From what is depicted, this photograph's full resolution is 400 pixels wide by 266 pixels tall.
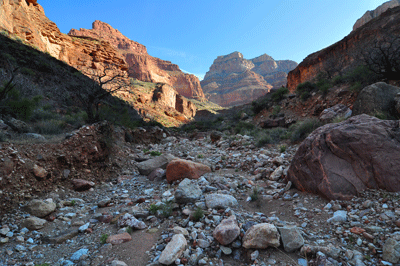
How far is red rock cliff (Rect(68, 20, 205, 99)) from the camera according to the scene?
91.7 metres

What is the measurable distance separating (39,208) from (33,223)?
1.34 ft

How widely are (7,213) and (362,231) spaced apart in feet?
17.2

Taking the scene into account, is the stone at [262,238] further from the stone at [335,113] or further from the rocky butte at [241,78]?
the rocky butte at [241,78]

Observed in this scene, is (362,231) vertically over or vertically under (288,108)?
under

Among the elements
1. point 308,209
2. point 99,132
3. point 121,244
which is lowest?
point 308,209

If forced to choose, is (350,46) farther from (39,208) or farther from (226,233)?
(39,208)

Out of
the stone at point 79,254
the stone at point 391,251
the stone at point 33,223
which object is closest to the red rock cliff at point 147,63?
the stone at point 33,223

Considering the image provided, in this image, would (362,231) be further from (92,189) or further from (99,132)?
(99,132)

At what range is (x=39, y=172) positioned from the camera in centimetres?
394

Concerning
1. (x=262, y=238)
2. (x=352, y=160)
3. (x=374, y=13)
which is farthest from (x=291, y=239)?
(x=374, y=13)

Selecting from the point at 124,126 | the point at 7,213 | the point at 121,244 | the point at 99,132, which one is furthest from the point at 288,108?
the point at 7,213

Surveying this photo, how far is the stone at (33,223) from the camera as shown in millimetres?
2908

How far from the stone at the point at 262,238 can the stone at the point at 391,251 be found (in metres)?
0.96

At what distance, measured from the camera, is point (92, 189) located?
15.6 feet
